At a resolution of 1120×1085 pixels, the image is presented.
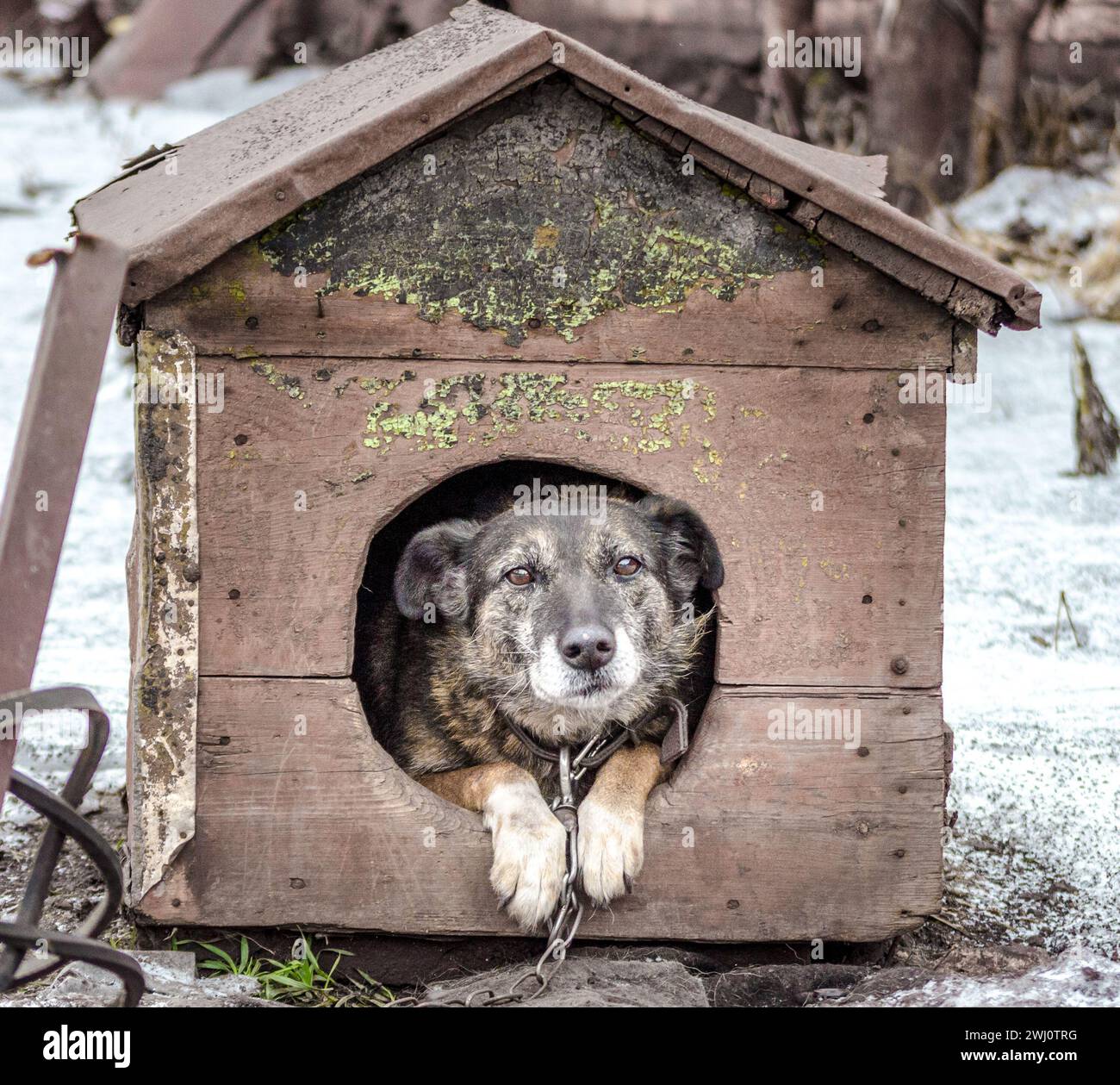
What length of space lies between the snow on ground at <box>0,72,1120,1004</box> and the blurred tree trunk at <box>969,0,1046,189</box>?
69 centimetres

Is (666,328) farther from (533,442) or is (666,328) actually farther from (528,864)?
(528,864)

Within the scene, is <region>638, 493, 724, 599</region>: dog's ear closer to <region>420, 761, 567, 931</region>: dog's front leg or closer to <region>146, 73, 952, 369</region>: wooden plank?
<region>146, 73, 952, 369</region>: wooden plank

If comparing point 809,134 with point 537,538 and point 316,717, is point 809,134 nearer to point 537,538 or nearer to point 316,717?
point 537,538

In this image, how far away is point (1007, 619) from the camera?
6.05 metres

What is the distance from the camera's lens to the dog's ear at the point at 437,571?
12.9ft

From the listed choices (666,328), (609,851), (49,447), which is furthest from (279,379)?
(609,851)

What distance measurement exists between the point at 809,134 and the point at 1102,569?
18.3ft

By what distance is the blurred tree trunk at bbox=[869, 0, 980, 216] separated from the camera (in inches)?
397

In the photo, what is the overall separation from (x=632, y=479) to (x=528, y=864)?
3.40 ft

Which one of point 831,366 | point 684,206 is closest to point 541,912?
point 831,366

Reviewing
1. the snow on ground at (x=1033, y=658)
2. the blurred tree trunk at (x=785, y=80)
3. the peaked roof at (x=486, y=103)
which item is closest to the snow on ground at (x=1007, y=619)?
the snow on ground at (x=1033, y=658)

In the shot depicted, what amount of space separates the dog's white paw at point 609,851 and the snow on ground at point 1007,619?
2.84 ft

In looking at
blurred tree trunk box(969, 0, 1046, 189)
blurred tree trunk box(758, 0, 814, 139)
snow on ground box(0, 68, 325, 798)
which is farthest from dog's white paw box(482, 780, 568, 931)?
blurred tree trunk box(969, 0, 1046, 189)

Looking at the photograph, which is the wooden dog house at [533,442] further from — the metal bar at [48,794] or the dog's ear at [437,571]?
the metal bar at [48,794]
